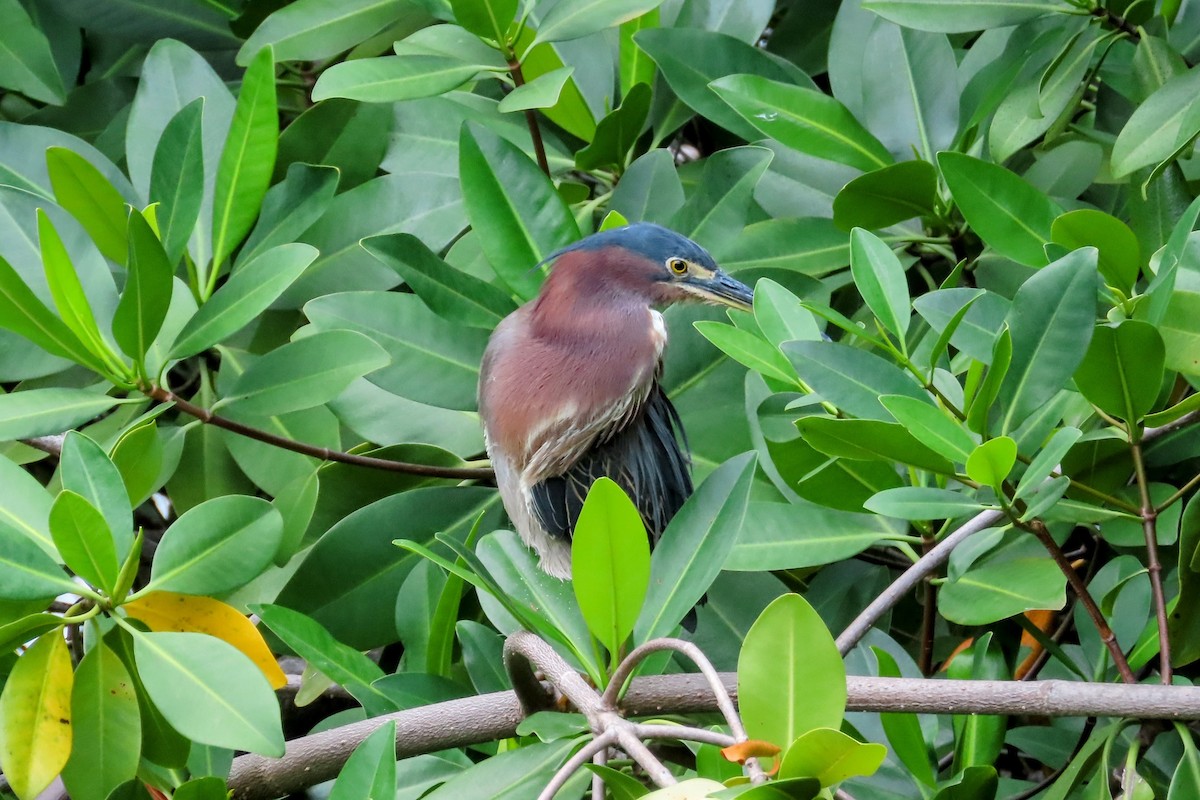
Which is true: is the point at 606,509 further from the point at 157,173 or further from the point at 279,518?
the point at 157,173

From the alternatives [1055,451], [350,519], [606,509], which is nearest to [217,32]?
[350,519]

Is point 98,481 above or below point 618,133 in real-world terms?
below

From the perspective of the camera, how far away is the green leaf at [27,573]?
1.16m

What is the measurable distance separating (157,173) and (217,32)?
0.70m

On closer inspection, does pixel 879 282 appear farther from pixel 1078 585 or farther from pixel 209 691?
pixel 209 691

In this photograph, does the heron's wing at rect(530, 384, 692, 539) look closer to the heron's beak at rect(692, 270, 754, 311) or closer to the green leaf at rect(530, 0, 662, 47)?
the heron's beak at rect(692, 270, 754, 311)

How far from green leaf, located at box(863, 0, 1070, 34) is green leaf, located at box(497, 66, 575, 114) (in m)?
0.42

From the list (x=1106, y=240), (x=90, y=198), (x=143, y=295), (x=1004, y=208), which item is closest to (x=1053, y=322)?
(x=1106, y=240)

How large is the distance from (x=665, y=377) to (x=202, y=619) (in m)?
0.80

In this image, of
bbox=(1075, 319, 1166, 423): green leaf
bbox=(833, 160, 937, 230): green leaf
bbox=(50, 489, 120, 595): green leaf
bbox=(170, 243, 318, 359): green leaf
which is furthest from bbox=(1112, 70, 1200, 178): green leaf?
bbox=(50, 489, 120, 595): green leaf

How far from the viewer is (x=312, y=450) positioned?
63.8 inches

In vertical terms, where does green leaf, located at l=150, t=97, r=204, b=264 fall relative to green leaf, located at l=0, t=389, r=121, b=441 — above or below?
above

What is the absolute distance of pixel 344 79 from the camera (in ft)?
5.28

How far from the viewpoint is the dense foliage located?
3.83 ft
